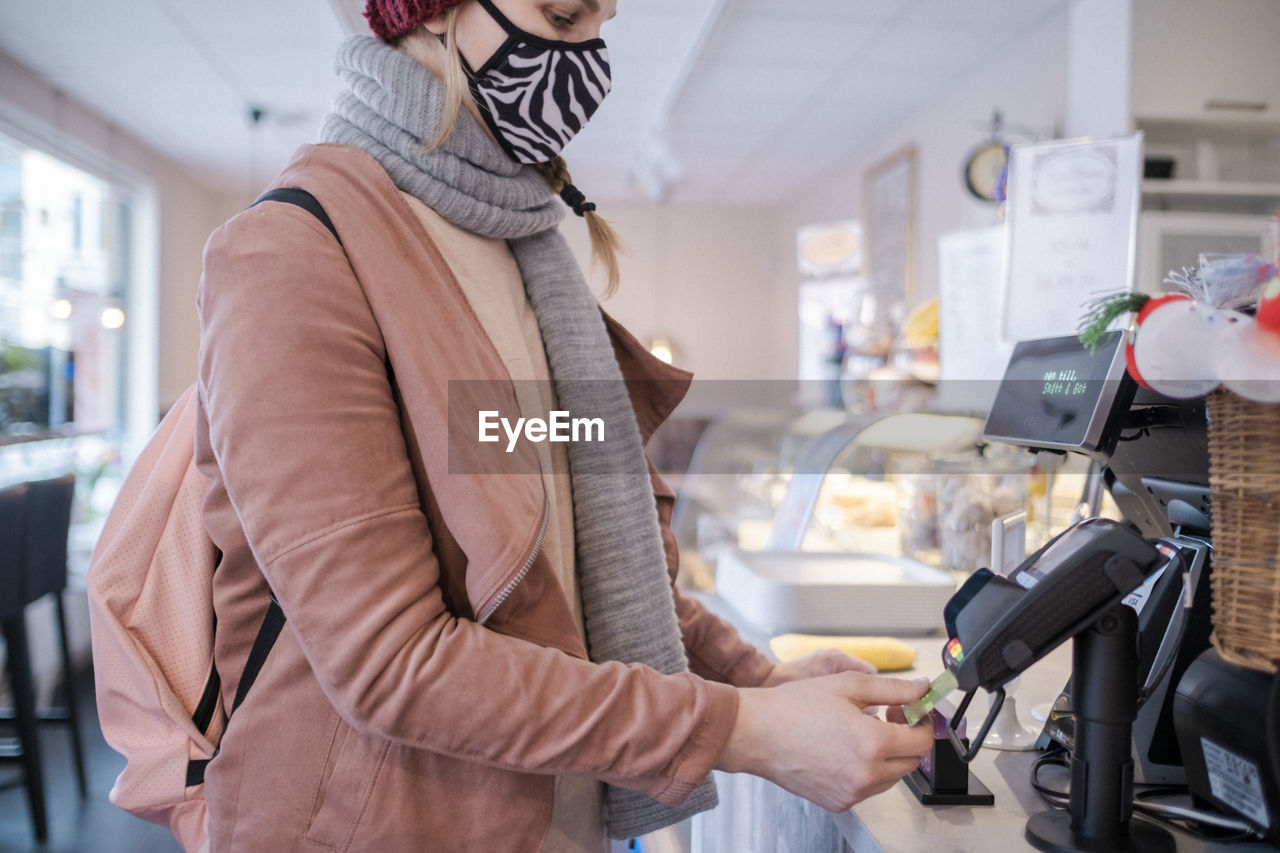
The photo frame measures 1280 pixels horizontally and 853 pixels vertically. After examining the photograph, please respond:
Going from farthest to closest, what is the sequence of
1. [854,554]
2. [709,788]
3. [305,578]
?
[854,554]
[709,788]
[305,578]

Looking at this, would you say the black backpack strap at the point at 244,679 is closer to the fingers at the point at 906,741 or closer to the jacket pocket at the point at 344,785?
the jacket pocket at the point at 344,785

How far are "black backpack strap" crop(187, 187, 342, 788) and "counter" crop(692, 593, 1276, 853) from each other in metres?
0.57

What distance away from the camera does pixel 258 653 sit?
0.77 metres

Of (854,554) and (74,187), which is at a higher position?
(74,187)

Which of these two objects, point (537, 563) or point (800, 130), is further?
point (800, 130)

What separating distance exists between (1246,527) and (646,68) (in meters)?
4.32

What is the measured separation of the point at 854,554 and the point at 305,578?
1351mm

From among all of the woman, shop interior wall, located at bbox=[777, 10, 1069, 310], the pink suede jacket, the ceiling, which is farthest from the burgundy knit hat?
shop interior wall, located at bbox=[777, 10, 1069, 310]

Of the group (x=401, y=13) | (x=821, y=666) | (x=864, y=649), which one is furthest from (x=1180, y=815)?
(x=401, y=13)

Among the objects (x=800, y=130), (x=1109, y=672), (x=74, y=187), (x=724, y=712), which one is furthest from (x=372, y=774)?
(x=74, y=187)

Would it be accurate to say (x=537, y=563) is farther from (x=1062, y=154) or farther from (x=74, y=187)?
(x=74, y=187)

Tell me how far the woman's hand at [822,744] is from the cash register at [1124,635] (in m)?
0.08

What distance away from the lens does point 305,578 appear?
2.19 ft

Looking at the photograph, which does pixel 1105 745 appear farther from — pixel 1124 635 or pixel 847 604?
pixel 847 604
